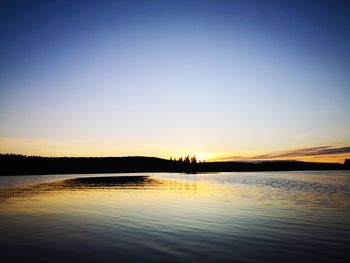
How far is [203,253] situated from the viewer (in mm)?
10750

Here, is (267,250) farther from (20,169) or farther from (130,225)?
(20,169)

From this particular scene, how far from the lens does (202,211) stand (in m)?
21.8

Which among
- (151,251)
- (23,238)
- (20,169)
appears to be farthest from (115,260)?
(20,169)

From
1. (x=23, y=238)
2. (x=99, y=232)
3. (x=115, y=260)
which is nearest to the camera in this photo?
(x=115, y=260)

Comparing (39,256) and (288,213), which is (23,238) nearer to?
(39,256)

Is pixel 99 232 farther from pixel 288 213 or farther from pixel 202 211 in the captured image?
pixel 288 213

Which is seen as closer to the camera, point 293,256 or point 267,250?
point 293,256

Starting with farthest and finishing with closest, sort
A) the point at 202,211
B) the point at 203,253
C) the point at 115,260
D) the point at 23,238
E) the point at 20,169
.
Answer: the point at 20,169 → the point at 202,211 → the point at 23,238 → the point at 203,253 → the point at 115,260

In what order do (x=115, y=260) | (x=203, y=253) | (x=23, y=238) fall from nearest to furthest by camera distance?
(x=115, y=260) < (x=203, y=253) < (x=23, y=238)

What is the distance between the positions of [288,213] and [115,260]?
15.1 metres

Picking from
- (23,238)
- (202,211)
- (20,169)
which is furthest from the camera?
(20,169)

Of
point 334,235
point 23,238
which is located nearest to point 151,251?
point 23,238

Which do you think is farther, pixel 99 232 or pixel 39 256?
pixel 99 232

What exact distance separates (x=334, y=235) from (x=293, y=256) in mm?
5013
